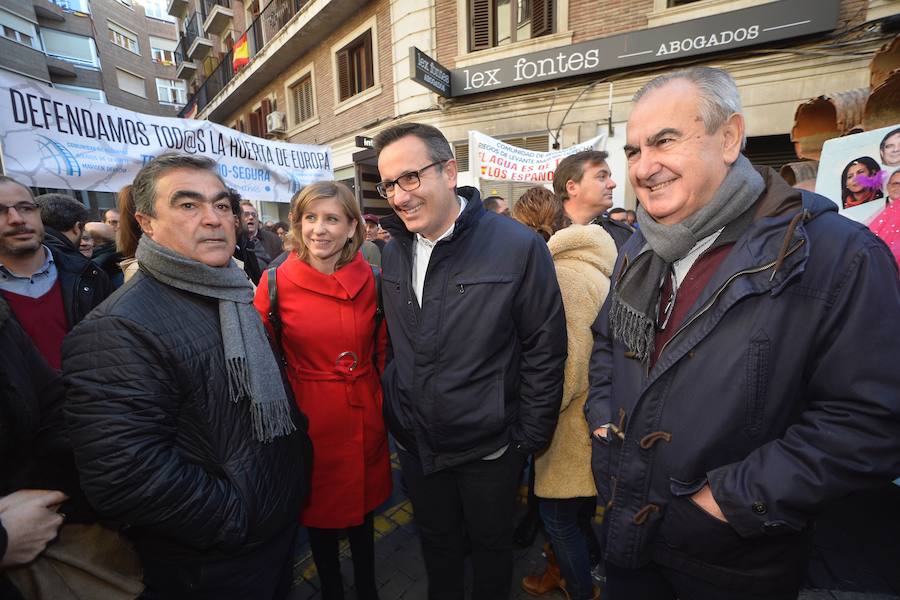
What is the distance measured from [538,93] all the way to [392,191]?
7.99 m

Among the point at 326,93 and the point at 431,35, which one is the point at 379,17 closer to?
the point at 431,35

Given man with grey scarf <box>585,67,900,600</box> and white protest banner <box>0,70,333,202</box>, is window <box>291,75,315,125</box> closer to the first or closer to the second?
white protest banner <box>0,70,333,202</box>

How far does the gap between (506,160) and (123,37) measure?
4039 centimetres

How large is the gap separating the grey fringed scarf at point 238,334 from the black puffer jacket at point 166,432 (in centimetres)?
4

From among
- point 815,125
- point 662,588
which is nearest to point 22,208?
point 662,588

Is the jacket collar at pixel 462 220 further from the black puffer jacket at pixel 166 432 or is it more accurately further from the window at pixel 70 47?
the window at pixel 70 47

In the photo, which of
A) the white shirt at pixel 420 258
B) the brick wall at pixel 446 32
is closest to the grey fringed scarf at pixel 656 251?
the white shirt at pixel 420 258

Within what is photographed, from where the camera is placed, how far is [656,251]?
1304 mm

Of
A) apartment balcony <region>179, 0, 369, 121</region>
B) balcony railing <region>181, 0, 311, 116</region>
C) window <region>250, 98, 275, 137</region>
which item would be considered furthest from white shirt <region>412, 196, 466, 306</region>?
window <region>250, 98, 275, 137</region>

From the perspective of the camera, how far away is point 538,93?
848 cm

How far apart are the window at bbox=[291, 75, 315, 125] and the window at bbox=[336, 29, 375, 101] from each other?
2.01m

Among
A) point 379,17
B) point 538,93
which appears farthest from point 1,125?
point 379,17

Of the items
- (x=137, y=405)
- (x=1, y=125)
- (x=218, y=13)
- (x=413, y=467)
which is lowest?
(x=413, y=467)

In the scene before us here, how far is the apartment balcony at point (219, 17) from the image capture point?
19.4 metres
